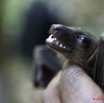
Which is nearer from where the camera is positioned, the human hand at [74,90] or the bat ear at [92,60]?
the human hand at [74,90]

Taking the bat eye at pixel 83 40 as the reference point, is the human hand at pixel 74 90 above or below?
below

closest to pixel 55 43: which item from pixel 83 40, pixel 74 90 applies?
pixel 83 40

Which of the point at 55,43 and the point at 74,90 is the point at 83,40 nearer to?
the point at 55,43

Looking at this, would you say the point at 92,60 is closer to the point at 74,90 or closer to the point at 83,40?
the point at 83,40

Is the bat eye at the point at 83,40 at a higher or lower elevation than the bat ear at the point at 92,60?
higher

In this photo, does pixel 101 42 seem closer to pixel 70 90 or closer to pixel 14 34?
pixel 70 90

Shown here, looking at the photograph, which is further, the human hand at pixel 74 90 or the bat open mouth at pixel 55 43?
the bat open mouth at pixel 55 43

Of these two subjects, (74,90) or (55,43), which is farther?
(55,43)

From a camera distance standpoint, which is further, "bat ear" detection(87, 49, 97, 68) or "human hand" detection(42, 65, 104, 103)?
"bat ear" detection(87, 49, 97, 68)

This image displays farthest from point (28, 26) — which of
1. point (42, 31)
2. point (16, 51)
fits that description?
point (16, 51)

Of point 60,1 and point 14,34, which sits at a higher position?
point 60,1

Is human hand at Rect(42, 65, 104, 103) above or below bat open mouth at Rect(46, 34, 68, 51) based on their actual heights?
below
